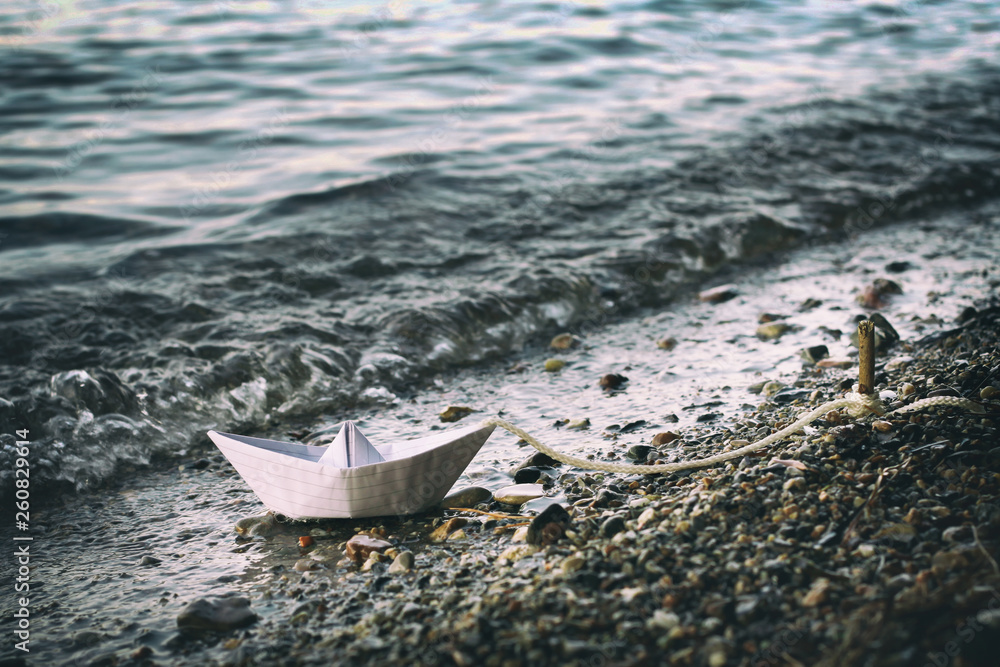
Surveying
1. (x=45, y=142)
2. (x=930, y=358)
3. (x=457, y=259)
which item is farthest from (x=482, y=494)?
(x=45, y=142)

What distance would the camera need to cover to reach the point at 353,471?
9.30 feet

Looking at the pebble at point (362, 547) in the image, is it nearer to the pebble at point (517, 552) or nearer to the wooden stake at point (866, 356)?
the pebble at point (517, 552)

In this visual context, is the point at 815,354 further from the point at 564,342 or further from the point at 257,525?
the point at 257,525

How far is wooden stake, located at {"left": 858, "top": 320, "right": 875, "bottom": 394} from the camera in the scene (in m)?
2.86

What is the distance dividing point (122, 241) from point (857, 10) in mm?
17086

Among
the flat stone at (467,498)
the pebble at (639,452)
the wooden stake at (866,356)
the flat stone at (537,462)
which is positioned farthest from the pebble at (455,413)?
the wooden stake at (866,356)

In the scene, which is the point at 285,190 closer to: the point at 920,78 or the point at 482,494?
the point at 482,494

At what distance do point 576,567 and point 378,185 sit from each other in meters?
6.17

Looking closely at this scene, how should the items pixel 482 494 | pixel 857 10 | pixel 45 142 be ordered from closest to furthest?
pixel 482 494 < pixel 45 142 < pixel 857 10

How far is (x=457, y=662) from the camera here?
2.20 metres

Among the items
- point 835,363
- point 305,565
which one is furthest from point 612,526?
point 835,363

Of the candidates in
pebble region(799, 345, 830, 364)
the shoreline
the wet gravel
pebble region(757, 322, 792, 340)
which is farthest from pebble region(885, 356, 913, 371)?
pebble region(757, 322, 792, 340)

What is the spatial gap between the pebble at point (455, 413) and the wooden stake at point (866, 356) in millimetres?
2053

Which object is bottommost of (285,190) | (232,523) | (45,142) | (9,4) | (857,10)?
(232,523)
